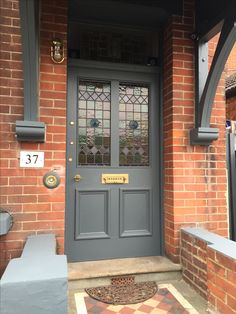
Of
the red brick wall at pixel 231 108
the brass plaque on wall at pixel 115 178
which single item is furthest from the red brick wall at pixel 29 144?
the red brick wall at pixel 231 108

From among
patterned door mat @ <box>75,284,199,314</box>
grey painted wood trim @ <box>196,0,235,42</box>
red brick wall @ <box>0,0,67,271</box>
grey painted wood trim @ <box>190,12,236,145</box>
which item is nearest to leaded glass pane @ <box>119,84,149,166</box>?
grey painted wood trim @ <box>190,12,236,145</box>

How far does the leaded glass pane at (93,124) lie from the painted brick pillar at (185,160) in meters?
0.70

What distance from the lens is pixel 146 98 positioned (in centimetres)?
359

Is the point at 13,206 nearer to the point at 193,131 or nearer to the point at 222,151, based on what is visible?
the point at 193,131

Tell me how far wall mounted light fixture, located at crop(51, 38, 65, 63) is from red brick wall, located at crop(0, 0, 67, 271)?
0.17ft

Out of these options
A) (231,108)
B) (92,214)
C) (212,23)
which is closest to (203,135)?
(212,23)

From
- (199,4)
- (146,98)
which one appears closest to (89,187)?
(146,98)

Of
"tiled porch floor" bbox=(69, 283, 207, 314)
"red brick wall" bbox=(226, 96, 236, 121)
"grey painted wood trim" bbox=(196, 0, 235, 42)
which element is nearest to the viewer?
"tiled porch floor" bbox=(69, 283, 207, 314)

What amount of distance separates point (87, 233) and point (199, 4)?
2882 mm

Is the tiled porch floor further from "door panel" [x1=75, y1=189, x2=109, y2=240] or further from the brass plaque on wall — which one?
the brass plaque on wall

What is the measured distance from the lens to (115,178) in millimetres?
3373

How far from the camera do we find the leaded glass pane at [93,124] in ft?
11.0

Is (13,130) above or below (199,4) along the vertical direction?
below

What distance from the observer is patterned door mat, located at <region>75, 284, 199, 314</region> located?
248 cm
